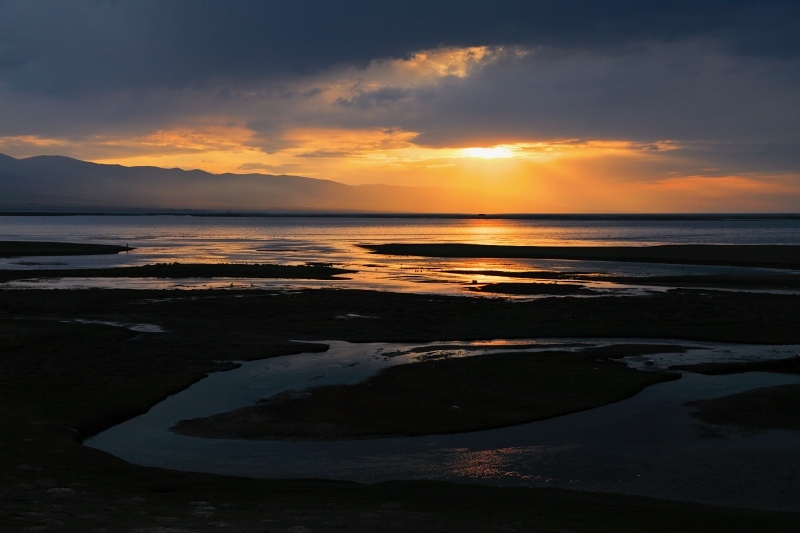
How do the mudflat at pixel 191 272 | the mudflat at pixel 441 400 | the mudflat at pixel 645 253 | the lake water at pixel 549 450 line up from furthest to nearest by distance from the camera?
1. the mudflat at pixel 645 253
2. the mudflat at pixel 191 272
3. the mudflat at pixel 441 400
4. the lake water at pixel 549 450

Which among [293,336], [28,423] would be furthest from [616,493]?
[293,336]

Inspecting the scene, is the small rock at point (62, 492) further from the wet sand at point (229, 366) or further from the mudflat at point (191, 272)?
the mudflat at point (191, 272)

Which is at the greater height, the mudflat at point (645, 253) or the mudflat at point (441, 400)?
the mudflat at point (645, 253)

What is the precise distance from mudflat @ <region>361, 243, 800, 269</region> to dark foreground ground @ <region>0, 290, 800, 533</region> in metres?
30.4

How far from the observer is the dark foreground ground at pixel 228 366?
12.0 metres

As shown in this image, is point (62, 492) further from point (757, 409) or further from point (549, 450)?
point (757, 409)

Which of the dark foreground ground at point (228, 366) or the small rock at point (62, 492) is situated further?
the small rock at point (62, 492)

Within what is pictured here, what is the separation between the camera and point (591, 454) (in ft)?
55.0

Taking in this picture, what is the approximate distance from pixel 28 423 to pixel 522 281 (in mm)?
40289

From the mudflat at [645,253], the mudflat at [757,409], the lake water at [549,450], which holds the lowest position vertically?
the lake water at [549,450]

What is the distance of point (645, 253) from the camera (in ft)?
279

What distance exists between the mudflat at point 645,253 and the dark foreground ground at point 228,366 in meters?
30.4

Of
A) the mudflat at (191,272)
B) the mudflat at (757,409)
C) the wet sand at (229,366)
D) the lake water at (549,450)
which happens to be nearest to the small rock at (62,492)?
the wet sand at (229,366)

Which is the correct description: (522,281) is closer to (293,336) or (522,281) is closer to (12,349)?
(293,336)
